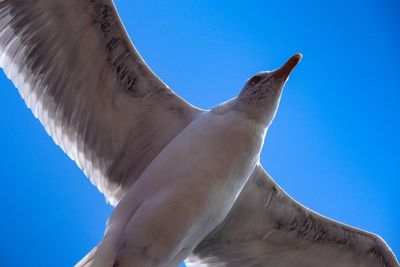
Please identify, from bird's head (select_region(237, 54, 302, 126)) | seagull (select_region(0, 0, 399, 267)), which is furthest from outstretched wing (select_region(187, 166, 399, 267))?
bird's head (select_region(237, 54, 302, 126))

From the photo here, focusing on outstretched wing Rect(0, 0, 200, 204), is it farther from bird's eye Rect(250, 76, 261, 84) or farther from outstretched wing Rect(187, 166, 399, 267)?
outstretched wing Rect(187, 166, 399, 267)

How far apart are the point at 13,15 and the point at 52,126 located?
45cm

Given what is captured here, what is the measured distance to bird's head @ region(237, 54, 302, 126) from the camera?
2.12 meters

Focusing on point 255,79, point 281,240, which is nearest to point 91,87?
point 255,79

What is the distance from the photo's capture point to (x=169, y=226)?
187 centimetres

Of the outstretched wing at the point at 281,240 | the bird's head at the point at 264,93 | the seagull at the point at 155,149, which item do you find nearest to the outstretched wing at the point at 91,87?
the seagull at the point at 155,149

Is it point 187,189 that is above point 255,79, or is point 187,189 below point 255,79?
below

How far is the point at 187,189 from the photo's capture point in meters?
1.90

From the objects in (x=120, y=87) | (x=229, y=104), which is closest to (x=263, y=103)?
(x=229, y=104)

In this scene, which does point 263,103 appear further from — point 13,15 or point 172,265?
point 13,15

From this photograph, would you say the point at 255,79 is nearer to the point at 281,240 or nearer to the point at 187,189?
the point at 187,189

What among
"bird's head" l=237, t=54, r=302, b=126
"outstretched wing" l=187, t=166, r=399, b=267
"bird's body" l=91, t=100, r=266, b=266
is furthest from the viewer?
"outstretched wing" l=187, t=166, r=399, b=267

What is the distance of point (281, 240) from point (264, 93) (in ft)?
2.38

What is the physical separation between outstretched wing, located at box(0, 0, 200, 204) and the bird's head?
23cm
